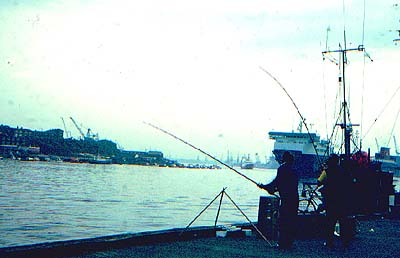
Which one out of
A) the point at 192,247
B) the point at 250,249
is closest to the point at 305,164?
the point at 250,249

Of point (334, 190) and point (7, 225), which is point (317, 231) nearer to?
point (334, 190)

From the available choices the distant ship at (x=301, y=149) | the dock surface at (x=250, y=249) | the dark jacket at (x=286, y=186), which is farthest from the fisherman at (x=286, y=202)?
the distant ship at (x=301, y=149)

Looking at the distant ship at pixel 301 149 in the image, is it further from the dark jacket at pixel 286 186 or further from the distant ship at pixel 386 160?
the dark jacket at pixel 286 186

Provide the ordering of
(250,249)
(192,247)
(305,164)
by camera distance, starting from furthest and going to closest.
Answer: (305,164), (250,249), (192,247)

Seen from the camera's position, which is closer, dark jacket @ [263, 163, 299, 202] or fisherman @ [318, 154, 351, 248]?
dark jacket @ [263, 163, 299, 202]

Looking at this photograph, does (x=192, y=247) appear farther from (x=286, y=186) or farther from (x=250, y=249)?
(x=286, y=186)

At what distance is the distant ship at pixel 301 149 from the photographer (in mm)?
98188

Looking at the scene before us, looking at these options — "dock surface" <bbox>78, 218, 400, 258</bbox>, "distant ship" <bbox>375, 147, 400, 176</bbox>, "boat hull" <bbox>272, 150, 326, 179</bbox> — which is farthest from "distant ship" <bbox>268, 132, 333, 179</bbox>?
"dock surface" <bbox>78, 218, 400, 258</bbox>

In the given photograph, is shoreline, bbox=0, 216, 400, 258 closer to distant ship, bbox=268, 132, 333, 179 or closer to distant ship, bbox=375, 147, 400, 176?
distant ship, bbox=375, 147, 400, 176

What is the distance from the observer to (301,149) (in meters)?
101

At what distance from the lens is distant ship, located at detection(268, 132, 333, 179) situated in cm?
9819

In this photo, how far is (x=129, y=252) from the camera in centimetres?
756

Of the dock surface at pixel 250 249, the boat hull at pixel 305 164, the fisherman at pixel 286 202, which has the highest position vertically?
the boat hull at pixel 305 164

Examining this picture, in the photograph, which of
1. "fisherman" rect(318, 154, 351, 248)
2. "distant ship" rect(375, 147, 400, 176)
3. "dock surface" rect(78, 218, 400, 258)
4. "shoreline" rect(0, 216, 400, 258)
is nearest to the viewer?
"shoreline" rect(0, 216, 400, 258)
